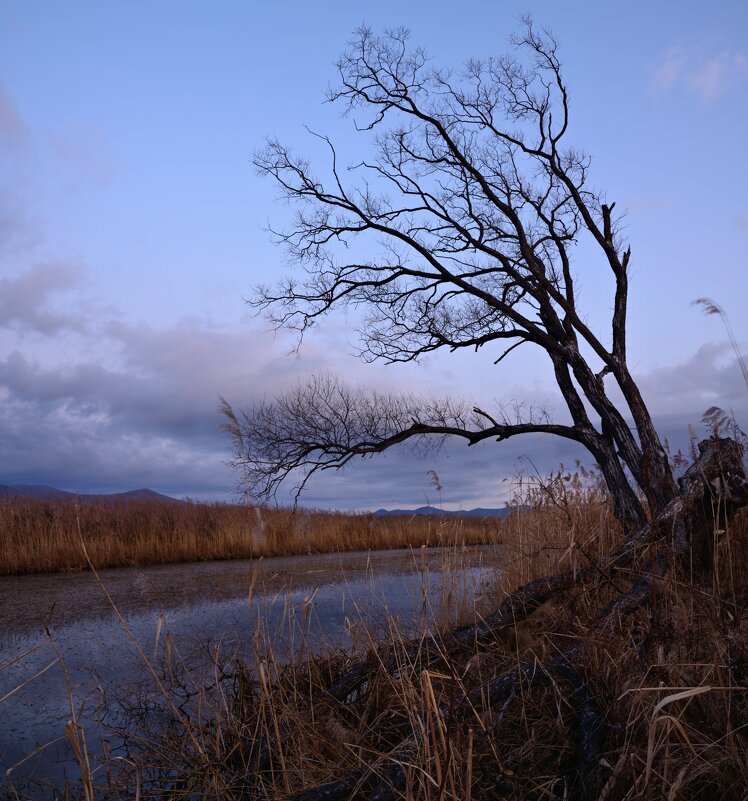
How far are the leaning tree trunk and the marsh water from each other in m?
0.28

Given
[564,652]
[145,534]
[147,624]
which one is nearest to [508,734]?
[564,652]

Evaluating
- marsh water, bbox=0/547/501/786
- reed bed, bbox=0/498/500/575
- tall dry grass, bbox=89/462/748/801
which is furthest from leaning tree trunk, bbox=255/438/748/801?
reed bed, bbox=0/498/500/575

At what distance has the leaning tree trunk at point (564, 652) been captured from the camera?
7.11 ft

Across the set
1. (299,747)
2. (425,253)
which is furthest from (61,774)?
(425,253)

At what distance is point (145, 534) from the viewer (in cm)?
1120

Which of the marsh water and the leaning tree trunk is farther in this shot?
the marsh water

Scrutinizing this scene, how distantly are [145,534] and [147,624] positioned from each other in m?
5.81

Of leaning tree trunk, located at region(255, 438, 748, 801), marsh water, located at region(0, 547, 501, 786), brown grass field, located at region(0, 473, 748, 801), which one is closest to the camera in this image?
brown grass field, located at region(0, 473, 748, 801)

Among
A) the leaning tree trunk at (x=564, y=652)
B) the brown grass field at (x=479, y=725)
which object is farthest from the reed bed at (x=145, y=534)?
the brown grass field at (x=479, y=725)

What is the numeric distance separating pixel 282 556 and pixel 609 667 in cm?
1003

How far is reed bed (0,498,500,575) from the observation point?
957 cm

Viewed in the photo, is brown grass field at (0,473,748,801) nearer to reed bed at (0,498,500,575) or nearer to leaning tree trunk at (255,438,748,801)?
leaning tree trunk at (255,438,748,801)

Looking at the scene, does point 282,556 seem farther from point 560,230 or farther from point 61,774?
point 61,774

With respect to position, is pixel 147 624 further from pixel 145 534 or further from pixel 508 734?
pixel 145 534
